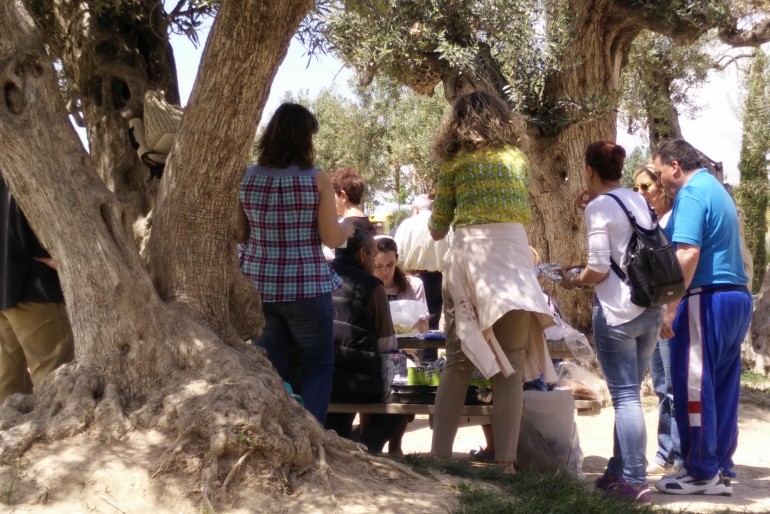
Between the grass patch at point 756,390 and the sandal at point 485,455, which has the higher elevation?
the grass patch at point 756,390

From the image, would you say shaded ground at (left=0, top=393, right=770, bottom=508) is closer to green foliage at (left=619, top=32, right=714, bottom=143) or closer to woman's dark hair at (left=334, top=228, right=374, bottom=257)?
woman's dark hair at (left=334, top=228, right=374, bottom=257)

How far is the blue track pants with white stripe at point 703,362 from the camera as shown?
5.48 meters

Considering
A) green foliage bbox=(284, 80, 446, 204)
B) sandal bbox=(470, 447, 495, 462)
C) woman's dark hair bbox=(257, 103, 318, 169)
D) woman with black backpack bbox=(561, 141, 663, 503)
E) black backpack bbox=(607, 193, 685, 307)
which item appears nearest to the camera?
woman's dark hair bbox=(257, 103, 318, 169)

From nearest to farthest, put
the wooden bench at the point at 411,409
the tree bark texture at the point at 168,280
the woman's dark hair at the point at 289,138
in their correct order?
1. the tree bark texture at the point at 168,280
2. the woman's dark hair at the point at 289,138
3. the wooden bench at the point at 411,409

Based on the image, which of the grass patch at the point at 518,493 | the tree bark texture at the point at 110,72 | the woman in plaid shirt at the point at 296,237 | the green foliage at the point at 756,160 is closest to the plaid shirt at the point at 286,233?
the woman in plaid shirt at the point at 296,237

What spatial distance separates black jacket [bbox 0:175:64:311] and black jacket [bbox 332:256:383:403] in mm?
1637

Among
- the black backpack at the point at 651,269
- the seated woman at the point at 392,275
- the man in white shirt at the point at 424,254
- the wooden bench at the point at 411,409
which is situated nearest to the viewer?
the black backpack at the point at 651,269

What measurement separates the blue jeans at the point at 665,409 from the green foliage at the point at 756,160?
16233 mm

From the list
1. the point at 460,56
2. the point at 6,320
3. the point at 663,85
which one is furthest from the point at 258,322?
the point at 663,85

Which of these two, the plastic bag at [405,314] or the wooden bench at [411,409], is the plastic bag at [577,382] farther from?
the wooden bench at [411,409]

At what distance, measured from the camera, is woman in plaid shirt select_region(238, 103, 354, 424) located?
4.93 metres

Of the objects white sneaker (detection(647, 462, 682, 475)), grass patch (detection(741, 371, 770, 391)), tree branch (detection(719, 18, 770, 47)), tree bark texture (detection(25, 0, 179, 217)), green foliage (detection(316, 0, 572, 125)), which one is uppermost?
tree branch (detection(719, 18, 770, 47))

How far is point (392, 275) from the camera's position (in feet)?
24.2

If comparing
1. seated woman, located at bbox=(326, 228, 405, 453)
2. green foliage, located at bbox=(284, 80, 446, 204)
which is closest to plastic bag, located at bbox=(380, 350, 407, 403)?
seated woman, located at bbox=(326, 228, 405, 453)
